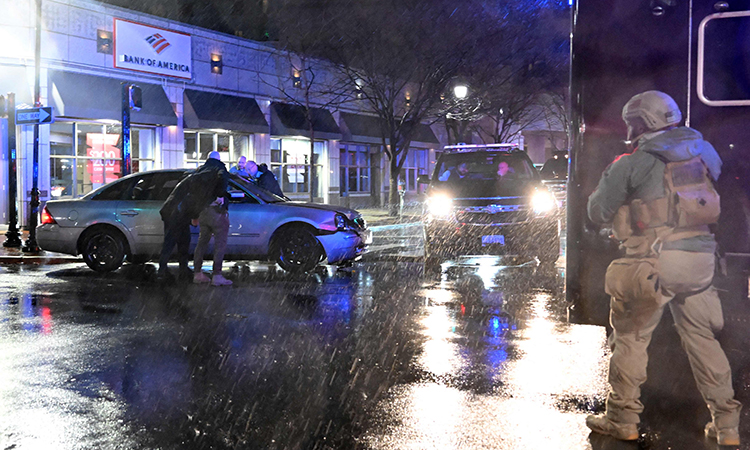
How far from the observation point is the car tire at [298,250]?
37.1 feet

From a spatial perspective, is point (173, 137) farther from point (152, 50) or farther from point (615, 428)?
point (615, 428)

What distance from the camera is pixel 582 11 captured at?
483cm

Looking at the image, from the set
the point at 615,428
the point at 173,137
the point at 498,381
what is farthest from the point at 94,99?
the point at 615,428

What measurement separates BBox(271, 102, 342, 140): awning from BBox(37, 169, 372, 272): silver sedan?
54.2 ft

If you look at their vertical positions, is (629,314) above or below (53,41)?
below

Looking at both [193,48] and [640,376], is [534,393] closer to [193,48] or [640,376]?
[640,376]

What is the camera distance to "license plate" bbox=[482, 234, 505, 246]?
11.2 m

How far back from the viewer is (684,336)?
4102 millimetres

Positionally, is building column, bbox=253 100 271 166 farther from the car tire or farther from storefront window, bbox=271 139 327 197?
the car tire

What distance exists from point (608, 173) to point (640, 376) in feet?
3.56

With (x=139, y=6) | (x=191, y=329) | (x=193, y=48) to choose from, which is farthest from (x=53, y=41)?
(x=191, y=329)

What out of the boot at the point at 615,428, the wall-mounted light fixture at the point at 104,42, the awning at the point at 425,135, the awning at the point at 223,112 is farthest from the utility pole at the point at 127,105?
the awning at the point at 425,135

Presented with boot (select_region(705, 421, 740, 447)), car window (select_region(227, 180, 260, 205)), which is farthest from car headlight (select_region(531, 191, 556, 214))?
boot (select_region(705, 421, 740, 447))

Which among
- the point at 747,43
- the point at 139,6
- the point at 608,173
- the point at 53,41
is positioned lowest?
the point at 608,173
